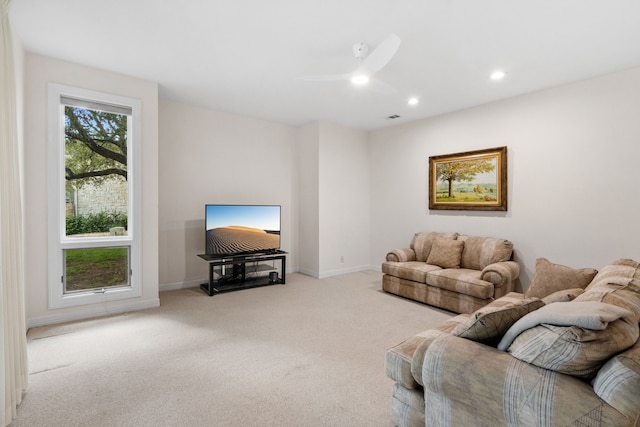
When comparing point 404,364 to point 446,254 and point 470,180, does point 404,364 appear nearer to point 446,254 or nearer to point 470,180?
point 446,254

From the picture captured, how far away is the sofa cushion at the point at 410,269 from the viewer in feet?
13.3

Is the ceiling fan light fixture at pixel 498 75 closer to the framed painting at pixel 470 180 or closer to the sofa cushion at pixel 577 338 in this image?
the framed painting at pixel 470 180

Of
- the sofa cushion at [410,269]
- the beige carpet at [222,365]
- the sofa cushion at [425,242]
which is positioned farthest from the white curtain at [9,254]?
the sofa cushion at [425,242]

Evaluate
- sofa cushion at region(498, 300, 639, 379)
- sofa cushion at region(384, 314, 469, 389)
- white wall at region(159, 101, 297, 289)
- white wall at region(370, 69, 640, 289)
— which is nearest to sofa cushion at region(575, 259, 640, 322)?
sofa cushion at region(498, 300, 639, 379)

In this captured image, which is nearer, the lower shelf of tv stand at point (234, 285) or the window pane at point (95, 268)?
the window pane at point (95, 268)

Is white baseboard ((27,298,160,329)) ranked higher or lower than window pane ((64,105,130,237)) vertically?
lower

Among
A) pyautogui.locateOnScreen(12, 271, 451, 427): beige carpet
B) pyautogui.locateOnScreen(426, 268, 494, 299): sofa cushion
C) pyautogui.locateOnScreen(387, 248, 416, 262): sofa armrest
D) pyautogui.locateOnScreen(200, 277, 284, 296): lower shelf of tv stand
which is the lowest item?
pyautogui.locateOnScreen(12, 271, 451, 427): beige carpet

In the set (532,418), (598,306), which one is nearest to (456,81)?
(598,306)

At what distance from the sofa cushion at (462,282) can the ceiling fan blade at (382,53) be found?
256 centimetres

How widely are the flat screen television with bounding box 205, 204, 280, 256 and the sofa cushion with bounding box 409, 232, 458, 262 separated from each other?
7.35 feet

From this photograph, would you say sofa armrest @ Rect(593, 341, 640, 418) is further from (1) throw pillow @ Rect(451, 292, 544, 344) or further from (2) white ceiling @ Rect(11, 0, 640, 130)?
(2) white ceiling @ Rect(11, 0, 640, 130)

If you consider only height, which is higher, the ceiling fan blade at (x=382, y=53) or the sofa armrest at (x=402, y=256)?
the ceiling fan blade at (x=382, y=53)

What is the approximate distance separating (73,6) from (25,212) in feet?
6.60

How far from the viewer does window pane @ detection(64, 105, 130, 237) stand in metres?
3.41
